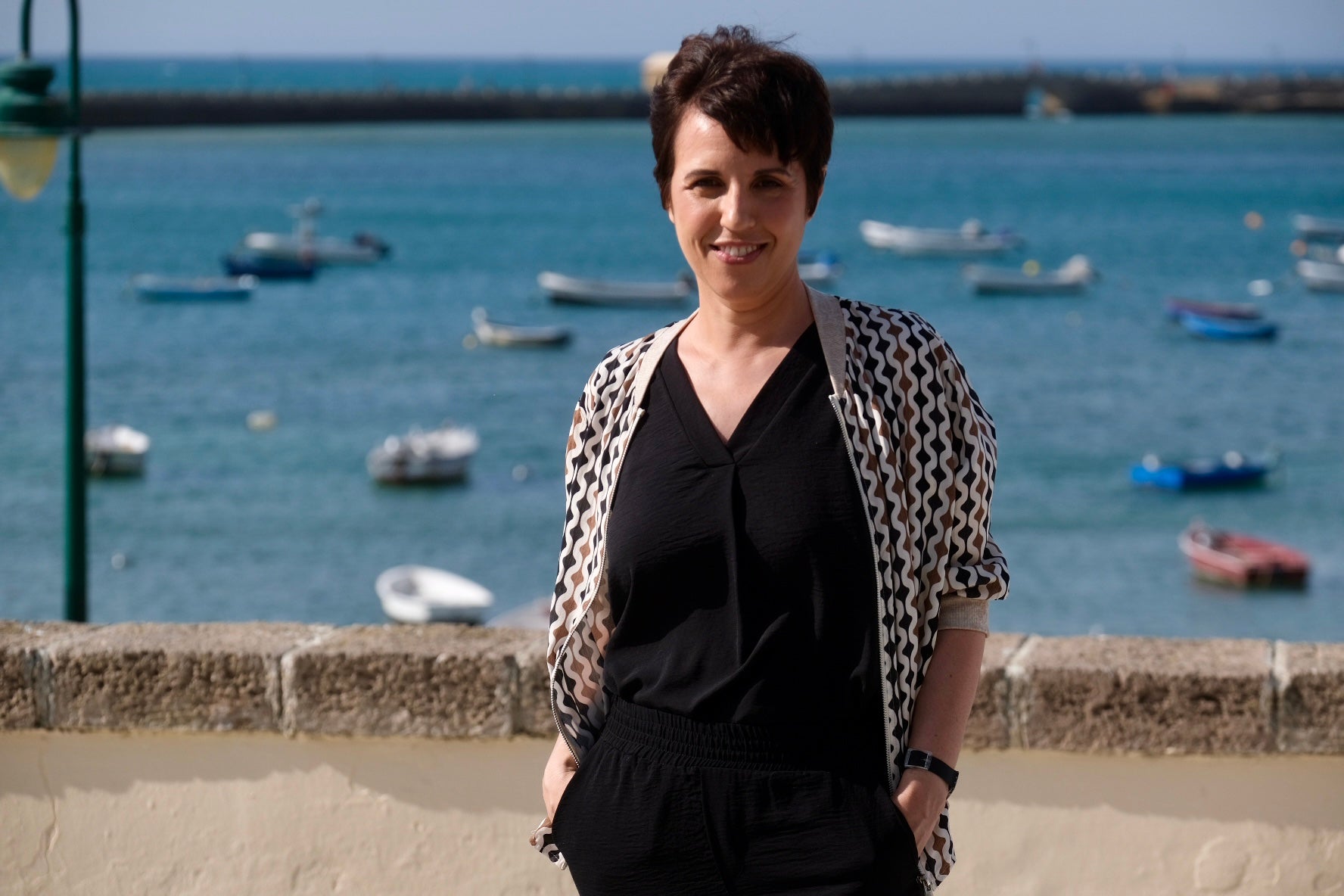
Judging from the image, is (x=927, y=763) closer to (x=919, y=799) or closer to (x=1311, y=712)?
(x=919, y=799)

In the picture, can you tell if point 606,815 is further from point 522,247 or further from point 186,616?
point 522,247

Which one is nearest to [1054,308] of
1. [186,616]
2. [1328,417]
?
Answer: [1328,417]

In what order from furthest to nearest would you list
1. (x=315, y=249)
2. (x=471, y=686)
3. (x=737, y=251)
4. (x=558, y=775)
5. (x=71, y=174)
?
Result: (x=315, y=249) < (x=71, y=174) < (x=471, y=686) < (x=558, y=775) < (x=737, y=251)

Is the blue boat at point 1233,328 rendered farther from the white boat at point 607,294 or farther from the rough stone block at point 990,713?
the rough stone block at point 990,713

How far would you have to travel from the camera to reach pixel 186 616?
2888cm

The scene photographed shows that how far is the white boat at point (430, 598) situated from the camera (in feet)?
86.7

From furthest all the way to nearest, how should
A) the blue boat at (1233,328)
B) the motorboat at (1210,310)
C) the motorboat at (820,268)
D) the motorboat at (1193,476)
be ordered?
the motorboat at (820,268) < the motorboat at (1210,310) < the blue boat at (1233,328) < the motorboat at (1193,476)

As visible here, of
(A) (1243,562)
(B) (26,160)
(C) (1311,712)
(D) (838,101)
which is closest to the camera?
(C) (1311,712)

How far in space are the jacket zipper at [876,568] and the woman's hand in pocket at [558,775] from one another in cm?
43

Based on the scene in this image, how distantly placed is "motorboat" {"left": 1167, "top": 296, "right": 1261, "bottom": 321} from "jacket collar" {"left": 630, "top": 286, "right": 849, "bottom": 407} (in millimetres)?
53705

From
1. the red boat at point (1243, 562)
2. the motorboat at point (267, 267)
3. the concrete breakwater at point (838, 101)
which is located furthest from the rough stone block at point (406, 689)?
the concrete breakwater at point (838, 101)

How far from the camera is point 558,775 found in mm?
2285

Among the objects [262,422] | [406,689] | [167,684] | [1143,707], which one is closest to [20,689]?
[167,684]

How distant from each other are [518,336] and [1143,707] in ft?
155
